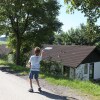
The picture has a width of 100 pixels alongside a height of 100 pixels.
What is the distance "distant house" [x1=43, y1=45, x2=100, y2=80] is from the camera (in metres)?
34.0

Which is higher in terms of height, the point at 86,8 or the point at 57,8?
the point at 57,8

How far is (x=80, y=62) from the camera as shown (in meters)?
33.5

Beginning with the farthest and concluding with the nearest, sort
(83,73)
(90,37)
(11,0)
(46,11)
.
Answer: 1. (83,73)
2. (46,11)
3. (11,0)
4. (90,37)

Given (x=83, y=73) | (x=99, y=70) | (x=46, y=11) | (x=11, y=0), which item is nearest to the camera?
(x=11, y=0)

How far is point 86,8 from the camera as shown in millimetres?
11602

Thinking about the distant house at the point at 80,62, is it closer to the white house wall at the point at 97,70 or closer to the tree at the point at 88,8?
the white house wall at the point at 97,70

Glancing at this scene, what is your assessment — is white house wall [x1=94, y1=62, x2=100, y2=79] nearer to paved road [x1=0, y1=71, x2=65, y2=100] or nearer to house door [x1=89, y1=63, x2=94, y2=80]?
house door [x1=89, y1=63, x2=94, y2=80]

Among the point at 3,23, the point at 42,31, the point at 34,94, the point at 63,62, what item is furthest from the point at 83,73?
the point at 34,94

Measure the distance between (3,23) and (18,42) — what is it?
7.87 feet

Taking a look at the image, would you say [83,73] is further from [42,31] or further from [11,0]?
[11,0]

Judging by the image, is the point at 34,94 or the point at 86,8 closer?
the point at 34,94

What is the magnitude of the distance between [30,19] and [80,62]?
877cm

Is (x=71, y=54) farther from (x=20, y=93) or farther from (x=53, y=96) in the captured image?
(x=53, y=96)

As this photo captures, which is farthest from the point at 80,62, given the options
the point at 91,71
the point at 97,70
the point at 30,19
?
the point at 30,19
